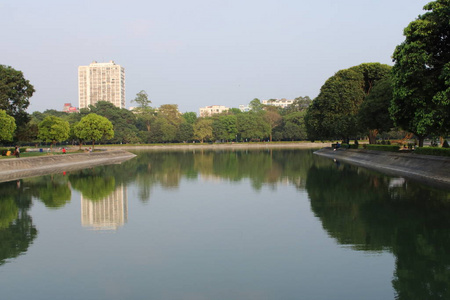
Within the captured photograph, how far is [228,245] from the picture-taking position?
1346cm

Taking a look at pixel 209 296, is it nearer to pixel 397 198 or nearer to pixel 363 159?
pixel 397 198

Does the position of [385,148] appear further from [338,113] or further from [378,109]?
[338,113]

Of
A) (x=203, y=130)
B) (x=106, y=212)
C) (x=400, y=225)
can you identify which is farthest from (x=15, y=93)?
(x=203, y=130)

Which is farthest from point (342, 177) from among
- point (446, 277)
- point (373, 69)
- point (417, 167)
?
point (373, 69)

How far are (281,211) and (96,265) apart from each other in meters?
10.2

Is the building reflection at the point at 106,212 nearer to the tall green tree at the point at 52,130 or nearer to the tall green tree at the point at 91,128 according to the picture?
the tall green tree at the point at 52,130

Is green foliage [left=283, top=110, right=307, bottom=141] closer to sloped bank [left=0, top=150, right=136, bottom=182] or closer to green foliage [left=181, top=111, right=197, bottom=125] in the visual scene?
green foliage [left=181, top=111, right=197, bottom=125]

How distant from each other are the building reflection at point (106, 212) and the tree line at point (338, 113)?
20131 millimetres

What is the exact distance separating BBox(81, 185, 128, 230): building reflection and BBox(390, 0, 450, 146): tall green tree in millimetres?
20064

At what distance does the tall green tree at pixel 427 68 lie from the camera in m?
27.9

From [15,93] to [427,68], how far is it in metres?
50.9

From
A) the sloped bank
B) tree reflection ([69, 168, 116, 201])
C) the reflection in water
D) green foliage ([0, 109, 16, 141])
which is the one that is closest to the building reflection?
tree reflection ([69, 168, 116, 201])

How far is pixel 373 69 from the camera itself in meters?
66.2

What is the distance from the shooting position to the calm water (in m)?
9.73
